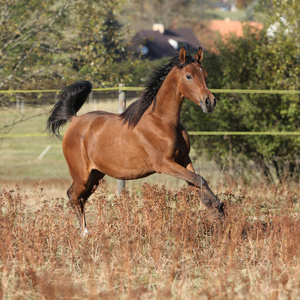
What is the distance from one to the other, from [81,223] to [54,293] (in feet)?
8.68

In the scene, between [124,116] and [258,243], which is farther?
[124,116]

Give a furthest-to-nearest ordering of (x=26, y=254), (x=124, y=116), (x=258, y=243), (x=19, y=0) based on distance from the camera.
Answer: (x=19, y=0), (x=124, y=116), (x=258, y=243), (x=26, y=254)

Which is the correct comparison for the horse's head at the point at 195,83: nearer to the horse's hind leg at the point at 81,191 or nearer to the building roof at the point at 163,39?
the horse's hind leg at the point at 81,191

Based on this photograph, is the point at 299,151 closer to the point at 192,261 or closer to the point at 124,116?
the point at 124,116

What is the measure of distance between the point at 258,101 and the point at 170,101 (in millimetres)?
5228

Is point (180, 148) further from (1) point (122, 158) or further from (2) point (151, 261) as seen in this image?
(2) point (151, 261)

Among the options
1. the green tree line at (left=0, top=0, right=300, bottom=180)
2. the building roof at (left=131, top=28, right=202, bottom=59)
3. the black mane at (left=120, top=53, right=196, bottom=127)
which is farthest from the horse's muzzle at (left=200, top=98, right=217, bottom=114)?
the building roof at (left=131, top=28, right=202, bottom=59)

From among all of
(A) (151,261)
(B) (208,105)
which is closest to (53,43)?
(B) (208,105)

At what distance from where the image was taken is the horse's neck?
5.48 meters

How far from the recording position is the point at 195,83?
5238 millimetres

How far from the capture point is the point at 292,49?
10.5 metres

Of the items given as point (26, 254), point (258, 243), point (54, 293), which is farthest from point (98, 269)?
point (258, 243)

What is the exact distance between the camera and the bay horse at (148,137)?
207 inches

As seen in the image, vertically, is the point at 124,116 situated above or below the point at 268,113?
above
